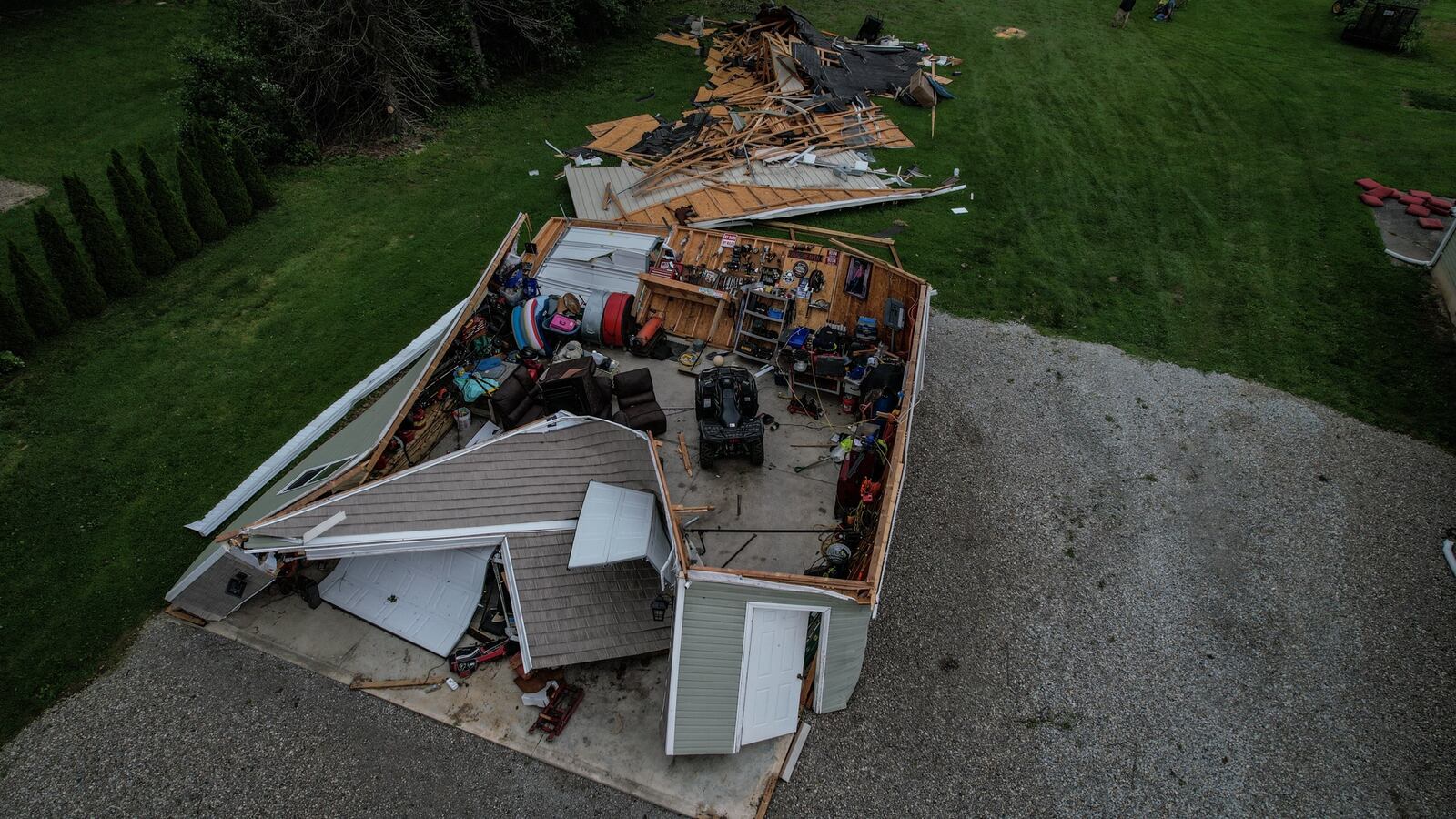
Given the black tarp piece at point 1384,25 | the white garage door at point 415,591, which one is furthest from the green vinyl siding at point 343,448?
the black tarp piece at point 1384,25

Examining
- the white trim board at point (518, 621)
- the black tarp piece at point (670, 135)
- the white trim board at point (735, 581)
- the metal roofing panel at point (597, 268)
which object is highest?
the black tarp piece at point (670, 135)

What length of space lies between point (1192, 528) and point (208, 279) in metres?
23.5

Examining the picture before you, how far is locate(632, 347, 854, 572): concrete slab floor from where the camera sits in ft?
36.9

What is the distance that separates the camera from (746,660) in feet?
27.7

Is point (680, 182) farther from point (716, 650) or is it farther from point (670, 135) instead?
point (716, 650)

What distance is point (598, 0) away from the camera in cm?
2677

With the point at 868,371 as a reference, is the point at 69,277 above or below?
above

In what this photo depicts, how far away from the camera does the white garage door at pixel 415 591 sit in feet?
33.8

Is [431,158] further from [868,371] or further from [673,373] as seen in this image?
[868,371]

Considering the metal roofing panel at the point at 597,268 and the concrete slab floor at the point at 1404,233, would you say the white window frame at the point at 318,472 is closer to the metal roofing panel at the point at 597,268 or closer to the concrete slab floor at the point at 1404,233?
the metal roofing panel at the point at 597,268

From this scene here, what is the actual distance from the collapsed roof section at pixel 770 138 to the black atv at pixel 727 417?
7.68 m

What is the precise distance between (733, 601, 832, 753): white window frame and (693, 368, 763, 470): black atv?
3.86 metres

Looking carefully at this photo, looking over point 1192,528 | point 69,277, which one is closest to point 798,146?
point 1192,528

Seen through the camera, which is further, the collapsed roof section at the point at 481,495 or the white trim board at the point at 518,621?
the collapsed roof section at the point at 481,495
